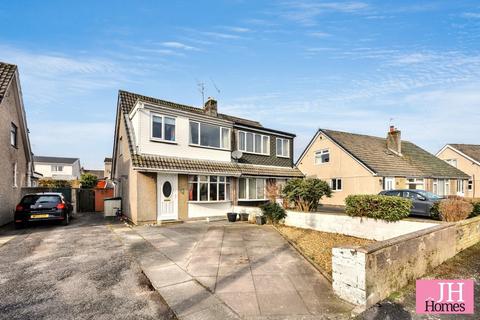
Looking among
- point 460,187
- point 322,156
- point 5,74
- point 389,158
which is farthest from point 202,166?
point 460,187

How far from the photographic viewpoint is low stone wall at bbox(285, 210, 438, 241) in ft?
34.4

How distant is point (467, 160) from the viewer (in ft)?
119

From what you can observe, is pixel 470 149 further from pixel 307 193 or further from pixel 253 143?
pixel 307 193

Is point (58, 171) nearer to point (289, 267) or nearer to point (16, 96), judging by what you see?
point (16, 96)

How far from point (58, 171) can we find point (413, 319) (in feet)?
241

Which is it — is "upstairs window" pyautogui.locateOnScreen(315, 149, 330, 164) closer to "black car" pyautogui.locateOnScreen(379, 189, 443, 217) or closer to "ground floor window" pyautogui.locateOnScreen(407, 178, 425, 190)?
"ground floor window" pyautogui.locateOnScreen(407, 178, 425, 190)

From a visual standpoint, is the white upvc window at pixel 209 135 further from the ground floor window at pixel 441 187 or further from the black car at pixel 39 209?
the ground floor window at pixel 441 187

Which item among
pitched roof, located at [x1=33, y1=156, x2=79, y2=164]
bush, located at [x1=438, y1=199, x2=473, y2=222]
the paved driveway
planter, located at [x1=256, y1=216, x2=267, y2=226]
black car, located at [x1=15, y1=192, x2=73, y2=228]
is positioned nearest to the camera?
the paved driveway

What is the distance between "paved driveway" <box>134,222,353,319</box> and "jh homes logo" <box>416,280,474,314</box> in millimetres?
1790

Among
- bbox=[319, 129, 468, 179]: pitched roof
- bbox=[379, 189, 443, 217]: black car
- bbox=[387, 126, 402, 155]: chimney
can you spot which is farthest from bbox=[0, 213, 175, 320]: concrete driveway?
bbox=[387, 126, 402, 155]: chimney

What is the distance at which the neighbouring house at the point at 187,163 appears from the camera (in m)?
13.4

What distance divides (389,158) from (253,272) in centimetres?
2645

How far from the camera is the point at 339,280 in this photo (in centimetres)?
522

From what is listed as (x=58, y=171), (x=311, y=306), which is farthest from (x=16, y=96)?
(x=58, y=171)
